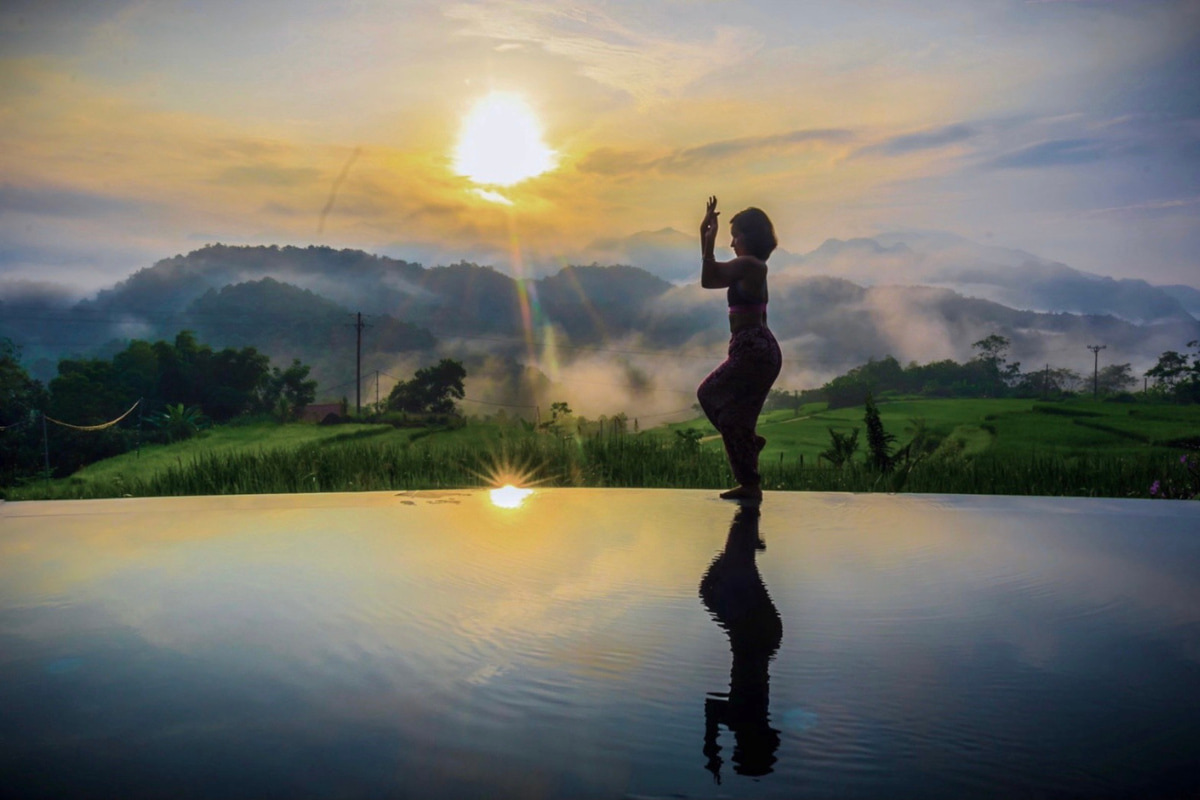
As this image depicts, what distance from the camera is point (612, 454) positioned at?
8.88 meters

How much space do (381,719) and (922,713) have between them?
3.74 ft

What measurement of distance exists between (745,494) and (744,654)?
3.10 metres

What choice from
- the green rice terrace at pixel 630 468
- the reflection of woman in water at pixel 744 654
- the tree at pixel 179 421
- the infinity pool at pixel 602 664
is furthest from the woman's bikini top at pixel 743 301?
Result: the tree at pixel 179 421

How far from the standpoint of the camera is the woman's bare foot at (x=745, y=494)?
17.9 ft

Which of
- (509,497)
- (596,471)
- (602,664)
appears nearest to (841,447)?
(596,471)

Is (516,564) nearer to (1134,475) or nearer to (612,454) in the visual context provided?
(612,454)

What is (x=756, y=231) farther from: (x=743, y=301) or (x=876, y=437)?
(x=876, y=437)

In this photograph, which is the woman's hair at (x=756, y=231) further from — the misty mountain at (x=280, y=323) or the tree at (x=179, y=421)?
the misty mountain at (x=280, y=323)

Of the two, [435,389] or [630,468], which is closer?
[630,468]

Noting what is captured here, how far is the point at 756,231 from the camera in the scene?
5023mm

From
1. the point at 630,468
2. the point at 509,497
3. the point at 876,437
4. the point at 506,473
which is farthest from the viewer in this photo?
the point at 876,437

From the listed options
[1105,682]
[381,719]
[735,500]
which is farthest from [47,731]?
[735,500]

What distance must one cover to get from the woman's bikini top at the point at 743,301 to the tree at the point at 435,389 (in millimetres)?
44401

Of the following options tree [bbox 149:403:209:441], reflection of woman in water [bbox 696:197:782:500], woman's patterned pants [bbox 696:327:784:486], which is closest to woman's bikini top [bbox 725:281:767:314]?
reflection of woman in water [bbox 696:197:782:500]
